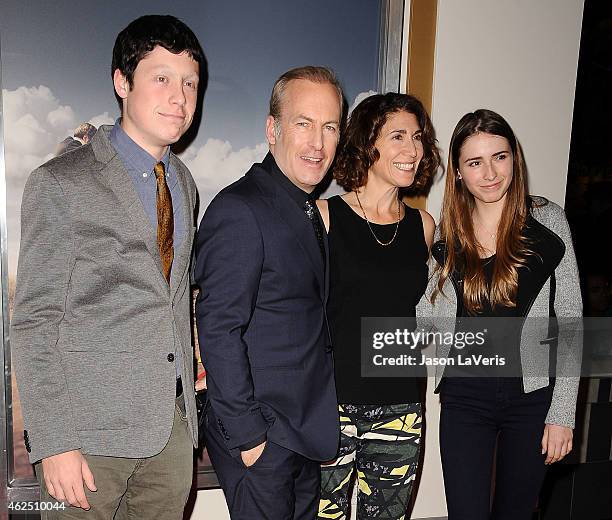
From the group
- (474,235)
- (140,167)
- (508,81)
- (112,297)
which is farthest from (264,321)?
(508,81)

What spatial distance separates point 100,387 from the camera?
150 centimetres

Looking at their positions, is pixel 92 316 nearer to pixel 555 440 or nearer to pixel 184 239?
pixel 184 239

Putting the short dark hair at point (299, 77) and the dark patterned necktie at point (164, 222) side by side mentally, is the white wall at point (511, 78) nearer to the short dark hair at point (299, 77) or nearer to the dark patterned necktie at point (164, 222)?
the short dark hair at point (299, 77)

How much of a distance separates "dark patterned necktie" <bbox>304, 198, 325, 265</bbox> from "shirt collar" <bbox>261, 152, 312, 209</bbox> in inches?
1.0

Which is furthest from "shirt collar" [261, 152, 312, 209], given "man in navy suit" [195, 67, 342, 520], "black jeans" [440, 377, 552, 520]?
"black jeans" [440, 377, 552, 520]

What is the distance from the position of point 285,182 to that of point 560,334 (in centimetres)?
113

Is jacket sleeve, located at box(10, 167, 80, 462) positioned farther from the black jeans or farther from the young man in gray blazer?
the black jeans

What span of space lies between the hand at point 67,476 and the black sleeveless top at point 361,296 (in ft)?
2.70

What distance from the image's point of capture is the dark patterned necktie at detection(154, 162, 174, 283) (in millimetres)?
1578

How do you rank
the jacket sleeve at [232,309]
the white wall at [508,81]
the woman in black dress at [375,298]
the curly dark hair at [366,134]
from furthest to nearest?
the white wall at [508,81]
the curly dark hair at [366,134]
the woman in black dress at [375,298]
the jacket sleeve at [232,309]

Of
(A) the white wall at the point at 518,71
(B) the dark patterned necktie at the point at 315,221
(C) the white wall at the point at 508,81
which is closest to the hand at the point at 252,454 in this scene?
(B) the dark patterned necktie at the point at 315,221

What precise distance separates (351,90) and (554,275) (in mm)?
1157

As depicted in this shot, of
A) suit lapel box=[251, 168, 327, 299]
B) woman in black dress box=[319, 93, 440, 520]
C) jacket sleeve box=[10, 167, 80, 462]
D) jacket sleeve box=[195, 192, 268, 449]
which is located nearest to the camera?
jacket sleeve box=[10, 167, 80, 462]

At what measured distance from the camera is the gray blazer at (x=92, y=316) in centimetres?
140
